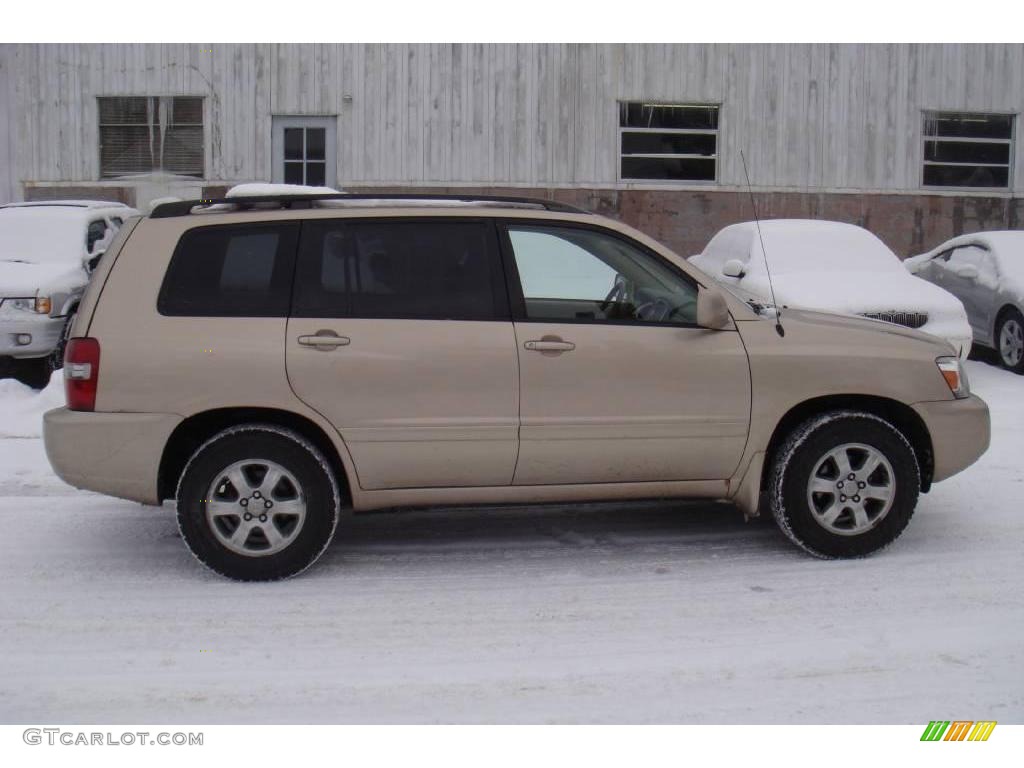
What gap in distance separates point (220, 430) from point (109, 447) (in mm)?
495

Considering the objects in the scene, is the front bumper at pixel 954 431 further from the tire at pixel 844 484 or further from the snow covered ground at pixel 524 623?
the snow covered ground at pixel 524 623

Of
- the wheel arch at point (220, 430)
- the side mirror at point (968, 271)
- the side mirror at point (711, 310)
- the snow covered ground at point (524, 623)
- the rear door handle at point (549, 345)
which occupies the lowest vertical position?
the snow covered ground at point (524, 623)

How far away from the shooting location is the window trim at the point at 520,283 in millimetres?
5629

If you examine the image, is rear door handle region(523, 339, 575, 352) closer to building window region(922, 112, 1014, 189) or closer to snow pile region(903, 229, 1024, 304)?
snow pile region(903, 229, 1024, 304)

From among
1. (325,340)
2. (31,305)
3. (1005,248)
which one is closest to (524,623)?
(325,340)

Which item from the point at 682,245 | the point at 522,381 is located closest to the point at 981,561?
the point at 522,381

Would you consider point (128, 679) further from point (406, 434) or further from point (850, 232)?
point (850, 232)

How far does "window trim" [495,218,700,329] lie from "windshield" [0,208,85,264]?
7.63 meters

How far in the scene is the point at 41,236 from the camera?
485 inches

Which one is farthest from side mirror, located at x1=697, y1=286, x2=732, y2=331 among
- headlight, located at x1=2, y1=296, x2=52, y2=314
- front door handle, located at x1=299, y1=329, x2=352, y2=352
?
headlight, located at x1=2, y1=296, x2=52, y2=314

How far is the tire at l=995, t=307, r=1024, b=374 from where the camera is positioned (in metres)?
12.0

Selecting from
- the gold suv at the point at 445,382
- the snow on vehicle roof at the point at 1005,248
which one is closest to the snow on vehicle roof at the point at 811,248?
the snow on vehicle roof at the point at 1005,248

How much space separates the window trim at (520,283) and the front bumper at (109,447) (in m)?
1.62

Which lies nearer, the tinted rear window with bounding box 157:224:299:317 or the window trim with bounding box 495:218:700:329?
the tinted rear window with bounding box 157:224:299:317
